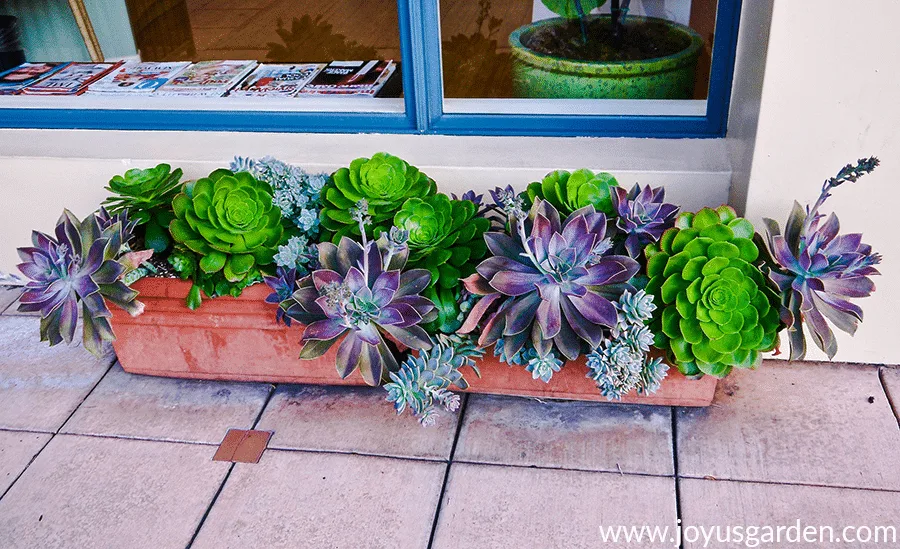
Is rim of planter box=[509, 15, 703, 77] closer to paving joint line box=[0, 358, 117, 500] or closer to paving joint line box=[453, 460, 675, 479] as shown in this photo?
paving joint line box=[453, 460, 675, 479]

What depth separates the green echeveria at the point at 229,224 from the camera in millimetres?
1651

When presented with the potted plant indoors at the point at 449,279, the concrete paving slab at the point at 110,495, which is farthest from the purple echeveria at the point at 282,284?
the concrete paving slab at the point at 110,495

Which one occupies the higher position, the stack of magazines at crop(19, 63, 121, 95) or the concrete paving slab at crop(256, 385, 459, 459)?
the stack of magazines at crop(19, 63, 121, 95)

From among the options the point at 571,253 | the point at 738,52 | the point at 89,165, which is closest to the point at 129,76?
the point at 89,165

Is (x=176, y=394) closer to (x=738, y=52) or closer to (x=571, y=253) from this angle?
(x=571, y=253)

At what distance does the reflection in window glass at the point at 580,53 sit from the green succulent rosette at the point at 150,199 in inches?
30.4

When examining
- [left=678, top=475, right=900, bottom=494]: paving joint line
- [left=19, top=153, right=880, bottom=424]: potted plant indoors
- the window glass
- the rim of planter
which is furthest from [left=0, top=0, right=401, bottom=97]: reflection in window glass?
[left=678, top=475, right=900, bottom=494]: paving joint line

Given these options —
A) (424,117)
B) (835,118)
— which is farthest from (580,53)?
(835,118)

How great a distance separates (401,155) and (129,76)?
1113mm

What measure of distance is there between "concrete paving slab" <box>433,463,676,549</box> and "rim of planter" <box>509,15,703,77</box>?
42.0 inches

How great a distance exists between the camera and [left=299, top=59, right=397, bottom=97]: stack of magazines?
217 centimetres

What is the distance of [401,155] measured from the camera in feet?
6.40

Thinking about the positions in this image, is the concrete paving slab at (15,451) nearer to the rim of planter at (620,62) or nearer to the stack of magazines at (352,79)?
the stack of magazines at (352,79)

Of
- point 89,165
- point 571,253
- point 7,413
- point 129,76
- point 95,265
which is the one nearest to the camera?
point 571,253
